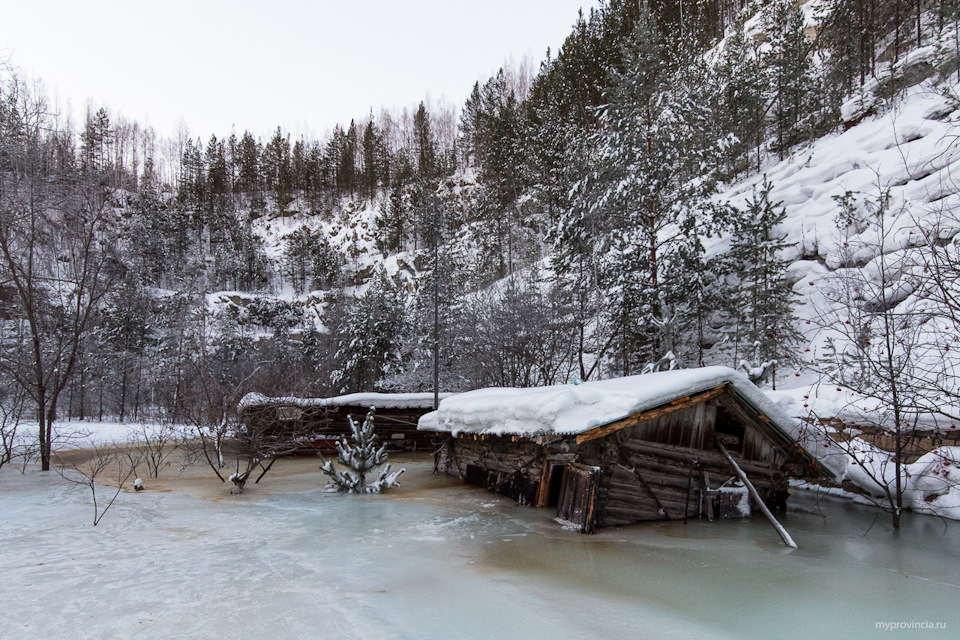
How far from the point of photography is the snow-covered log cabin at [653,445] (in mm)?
9086

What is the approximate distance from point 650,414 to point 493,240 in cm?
3971

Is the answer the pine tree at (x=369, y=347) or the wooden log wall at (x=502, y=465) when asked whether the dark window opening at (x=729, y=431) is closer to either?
the wooden log wall at (x=502, y=465)

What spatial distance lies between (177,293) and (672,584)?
52.6 meters

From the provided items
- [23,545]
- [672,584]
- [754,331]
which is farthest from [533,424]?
[754,331]

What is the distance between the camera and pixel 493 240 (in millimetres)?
47875

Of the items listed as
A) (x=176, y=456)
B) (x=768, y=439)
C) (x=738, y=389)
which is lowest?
(x=176, y=456)

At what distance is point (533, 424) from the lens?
966cm

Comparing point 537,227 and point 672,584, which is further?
point 537,227

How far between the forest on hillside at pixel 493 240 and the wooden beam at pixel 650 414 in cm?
311

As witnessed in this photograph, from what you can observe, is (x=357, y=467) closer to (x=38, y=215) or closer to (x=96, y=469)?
(x=96, y=469)

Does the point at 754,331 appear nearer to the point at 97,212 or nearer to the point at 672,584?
the point at 672,584

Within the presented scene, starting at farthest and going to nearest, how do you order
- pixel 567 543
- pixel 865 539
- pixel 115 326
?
pixel 115 326 < pixel 865 539 < pixel 567 543

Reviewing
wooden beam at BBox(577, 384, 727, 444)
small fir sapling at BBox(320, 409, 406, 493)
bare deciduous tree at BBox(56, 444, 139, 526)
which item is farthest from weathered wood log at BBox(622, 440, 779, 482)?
bare deciduous tree at BBox(56, 444, 139, 526)

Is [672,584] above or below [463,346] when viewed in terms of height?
below
